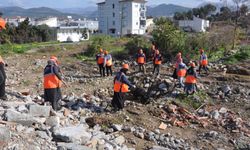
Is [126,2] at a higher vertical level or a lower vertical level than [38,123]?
higher

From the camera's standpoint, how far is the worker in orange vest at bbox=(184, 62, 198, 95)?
15.1 metres

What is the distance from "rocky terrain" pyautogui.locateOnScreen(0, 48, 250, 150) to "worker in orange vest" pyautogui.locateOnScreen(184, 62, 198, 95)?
10.5 inches

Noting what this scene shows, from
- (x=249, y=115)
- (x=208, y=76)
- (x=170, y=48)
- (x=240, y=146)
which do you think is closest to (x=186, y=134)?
(x=240, y=146)

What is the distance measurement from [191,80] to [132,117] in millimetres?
3682

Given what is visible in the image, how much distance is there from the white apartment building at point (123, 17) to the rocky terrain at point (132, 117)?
61.6 meters

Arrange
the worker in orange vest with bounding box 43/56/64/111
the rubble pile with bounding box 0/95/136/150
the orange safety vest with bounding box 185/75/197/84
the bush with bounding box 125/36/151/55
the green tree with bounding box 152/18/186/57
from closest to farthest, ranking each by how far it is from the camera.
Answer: the rubble pile with bounding box 0/95/136/150
the worker in orange vest with bounding box 43/56/64/111
the orange safety vest with bounding box 185/75/197/84
the green tree with bounding box 152/18/186/57
the bush with bounding box 125/36/151/55

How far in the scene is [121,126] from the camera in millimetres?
11242

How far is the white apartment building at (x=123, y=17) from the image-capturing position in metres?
80.9

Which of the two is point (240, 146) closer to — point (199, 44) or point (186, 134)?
point (186, 134)

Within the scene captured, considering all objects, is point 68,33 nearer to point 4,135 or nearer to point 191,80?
point 191,80

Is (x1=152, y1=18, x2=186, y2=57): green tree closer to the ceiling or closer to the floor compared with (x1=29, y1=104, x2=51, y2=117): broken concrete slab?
closer to the ceiling

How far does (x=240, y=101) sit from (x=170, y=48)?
1369 cm

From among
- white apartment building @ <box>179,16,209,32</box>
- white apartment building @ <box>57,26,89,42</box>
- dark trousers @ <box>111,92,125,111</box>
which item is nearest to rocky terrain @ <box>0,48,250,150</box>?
dark trousers @ <box>111,92,125,111</box>

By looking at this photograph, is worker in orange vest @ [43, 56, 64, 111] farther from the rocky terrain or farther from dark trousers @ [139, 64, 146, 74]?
dark trousers @ [139, 64, 146, 74]
